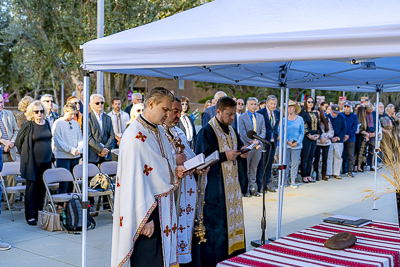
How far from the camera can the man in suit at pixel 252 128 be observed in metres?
10.7

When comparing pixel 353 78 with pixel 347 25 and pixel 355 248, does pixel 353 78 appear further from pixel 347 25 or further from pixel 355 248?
pixel 347 25

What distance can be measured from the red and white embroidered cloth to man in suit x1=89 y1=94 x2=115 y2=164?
5.30 meters

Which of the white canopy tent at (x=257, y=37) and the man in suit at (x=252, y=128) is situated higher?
the white canopy tent at (x=257, y=37)

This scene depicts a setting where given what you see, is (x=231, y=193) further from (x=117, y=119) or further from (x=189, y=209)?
(x=117, y=119)

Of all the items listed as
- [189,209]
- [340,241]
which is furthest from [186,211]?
[340,241]

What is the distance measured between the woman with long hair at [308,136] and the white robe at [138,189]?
9.06 meters

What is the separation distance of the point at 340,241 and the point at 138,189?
1.71 m

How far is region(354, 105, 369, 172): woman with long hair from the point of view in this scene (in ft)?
50.4

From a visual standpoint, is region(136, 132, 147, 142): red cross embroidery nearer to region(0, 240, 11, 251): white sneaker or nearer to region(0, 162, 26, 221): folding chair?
region(0, 240, 11, 251): white sneaker

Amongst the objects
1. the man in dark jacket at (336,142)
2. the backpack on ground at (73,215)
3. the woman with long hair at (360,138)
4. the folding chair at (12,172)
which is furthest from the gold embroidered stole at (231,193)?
the woman with long hair at (360,138)

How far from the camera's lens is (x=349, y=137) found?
571 inches

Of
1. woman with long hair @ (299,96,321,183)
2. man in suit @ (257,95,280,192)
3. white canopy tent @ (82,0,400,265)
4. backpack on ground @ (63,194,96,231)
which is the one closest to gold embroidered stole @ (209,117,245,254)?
white canopy tent @ (82,0,400,265)

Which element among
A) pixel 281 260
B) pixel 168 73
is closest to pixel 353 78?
pixel 168 73

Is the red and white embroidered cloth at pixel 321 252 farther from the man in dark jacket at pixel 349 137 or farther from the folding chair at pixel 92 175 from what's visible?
the man in dark jacket at pixel 349 137
